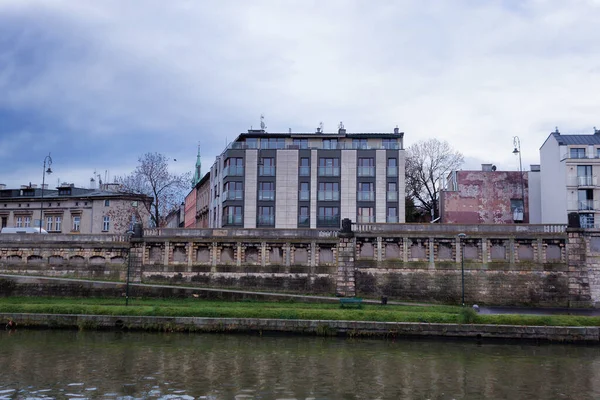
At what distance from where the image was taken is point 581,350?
28.7 metres

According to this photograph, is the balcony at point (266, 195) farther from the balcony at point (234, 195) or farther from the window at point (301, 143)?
the window at point (301, 143)

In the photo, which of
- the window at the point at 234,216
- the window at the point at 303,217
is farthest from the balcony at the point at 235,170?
the window at the point at 303,217

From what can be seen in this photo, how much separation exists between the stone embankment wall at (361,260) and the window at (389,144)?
20.4 metres

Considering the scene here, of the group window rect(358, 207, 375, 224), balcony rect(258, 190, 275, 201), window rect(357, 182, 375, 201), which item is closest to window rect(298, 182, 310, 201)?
balcony rect(258, 190, 275, 201)

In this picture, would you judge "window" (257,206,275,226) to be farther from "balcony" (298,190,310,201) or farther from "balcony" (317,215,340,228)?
"balcony" (317,215,340,228)

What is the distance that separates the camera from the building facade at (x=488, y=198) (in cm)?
6072

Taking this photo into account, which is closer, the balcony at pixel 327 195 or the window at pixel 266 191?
the balcony at pixel 327 195

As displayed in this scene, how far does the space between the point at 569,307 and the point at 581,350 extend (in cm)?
1354

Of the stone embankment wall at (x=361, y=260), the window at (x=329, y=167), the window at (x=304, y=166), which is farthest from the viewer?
the window at (x=304, y=166)

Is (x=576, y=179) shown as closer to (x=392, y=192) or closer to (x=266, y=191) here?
(x=392, y=192)

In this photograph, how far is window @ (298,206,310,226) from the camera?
204 feet

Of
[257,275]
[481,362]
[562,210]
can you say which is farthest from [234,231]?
[562,210]

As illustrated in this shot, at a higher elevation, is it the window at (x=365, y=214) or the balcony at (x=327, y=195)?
the balcony at (x=327, y=195)

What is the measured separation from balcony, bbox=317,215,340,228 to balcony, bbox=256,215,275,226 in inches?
193
